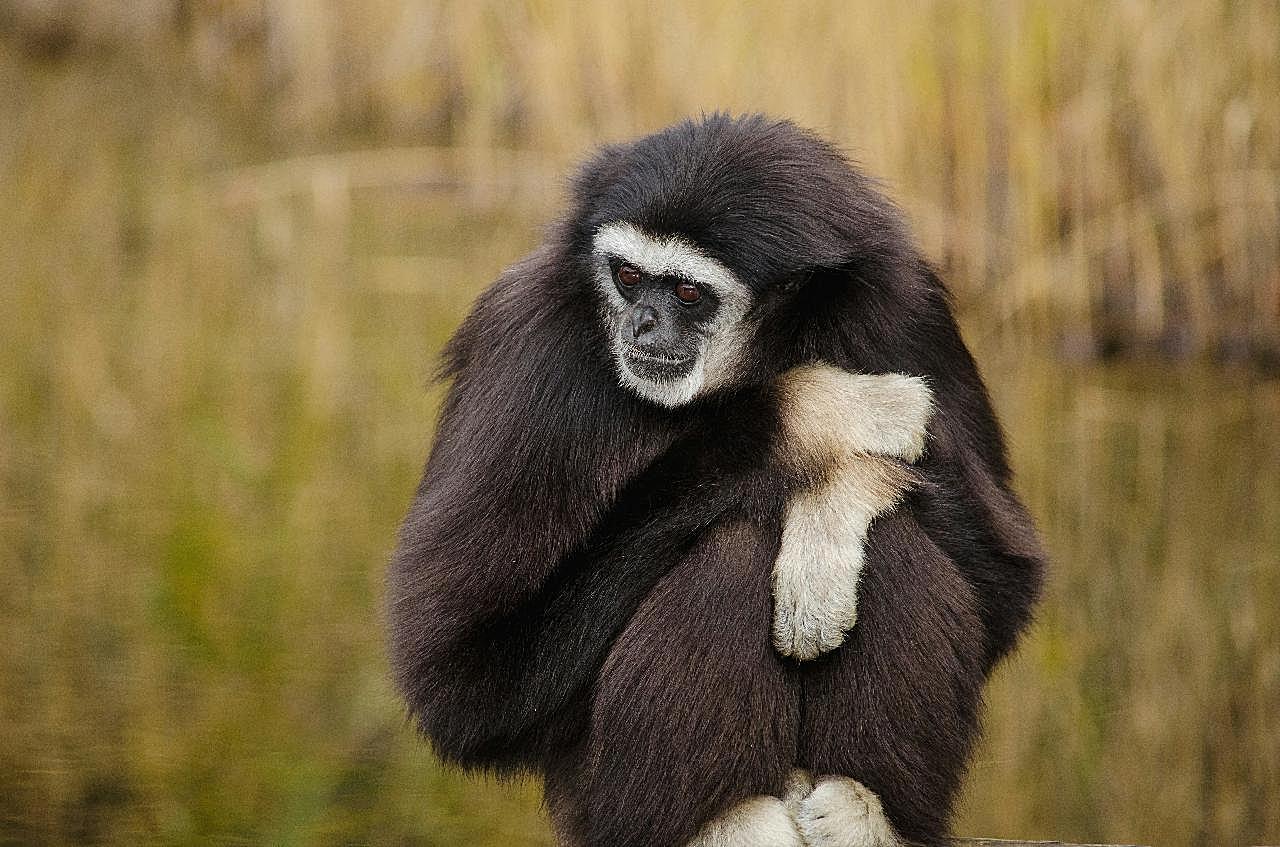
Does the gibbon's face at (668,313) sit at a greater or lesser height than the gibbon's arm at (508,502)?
greater

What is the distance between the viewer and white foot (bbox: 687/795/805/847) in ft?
11.8

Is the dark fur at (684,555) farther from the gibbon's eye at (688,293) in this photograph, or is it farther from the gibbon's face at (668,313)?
the gibbon's eye at (688,293)

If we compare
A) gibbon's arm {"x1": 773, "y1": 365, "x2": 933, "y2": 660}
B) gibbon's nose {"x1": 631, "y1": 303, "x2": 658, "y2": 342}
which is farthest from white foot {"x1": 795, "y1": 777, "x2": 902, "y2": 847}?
gibbon's nose {"x1": 631, "y1": 303, "x2": 658, "y2": 342}

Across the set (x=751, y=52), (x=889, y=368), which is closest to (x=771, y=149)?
(x=889, y=368)

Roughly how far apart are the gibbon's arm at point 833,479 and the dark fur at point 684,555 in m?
0.06

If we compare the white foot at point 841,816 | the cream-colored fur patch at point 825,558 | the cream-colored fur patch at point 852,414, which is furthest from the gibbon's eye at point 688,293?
the white foot at point 841,816

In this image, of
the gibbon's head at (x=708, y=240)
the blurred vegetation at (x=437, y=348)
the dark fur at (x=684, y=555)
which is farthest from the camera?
the blurred vegetation at (x=437, y=348)

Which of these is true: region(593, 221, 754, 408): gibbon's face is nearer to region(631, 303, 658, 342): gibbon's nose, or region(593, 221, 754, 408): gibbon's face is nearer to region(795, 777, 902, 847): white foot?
region(631, 303, 658, 342): gibbon's nose

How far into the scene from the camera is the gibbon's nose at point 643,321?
12.3 ft

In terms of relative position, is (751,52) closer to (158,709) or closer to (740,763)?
(158,709)

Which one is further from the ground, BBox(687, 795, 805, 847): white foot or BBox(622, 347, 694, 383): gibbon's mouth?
BBox(622, 347, 694, 383): gibbon's mouth

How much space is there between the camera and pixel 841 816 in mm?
3605

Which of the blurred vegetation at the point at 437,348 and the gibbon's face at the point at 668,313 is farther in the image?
the blurred vegetation at the point at 437,348

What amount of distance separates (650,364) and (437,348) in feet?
17.7
